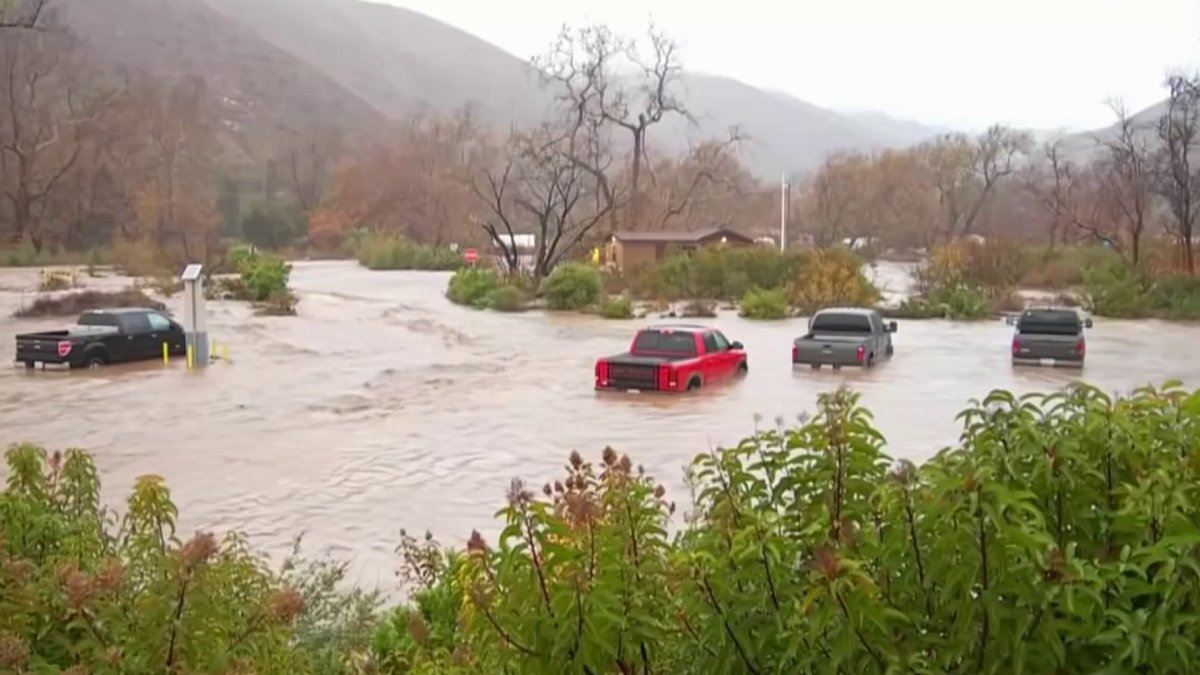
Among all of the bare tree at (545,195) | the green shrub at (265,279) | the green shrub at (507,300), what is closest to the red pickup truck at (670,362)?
the green shrub at (507,300)

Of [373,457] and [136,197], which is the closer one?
[373,457]

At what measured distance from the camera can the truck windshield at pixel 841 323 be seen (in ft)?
78.7

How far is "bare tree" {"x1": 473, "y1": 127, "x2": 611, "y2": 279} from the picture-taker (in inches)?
1881

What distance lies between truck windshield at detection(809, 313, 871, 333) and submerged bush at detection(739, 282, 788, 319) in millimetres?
12836

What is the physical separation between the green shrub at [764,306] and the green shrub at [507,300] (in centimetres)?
869

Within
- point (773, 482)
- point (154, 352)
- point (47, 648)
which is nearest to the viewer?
point (47, 648)

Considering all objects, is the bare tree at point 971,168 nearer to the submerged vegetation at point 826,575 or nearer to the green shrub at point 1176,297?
the green shrub at point 1176,297

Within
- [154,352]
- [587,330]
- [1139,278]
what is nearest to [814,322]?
[587,330]

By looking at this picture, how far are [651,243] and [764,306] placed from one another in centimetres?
1540

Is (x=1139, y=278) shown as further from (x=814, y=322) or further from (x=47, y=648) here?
(x=47, y=648)

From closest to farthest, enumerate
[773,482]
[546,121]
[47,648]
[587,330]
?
[47,648] → [773,482] → [587,330] → [546,121]

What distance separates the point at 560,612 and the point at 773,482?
774 mm

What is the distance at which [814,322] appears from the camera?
24.5m

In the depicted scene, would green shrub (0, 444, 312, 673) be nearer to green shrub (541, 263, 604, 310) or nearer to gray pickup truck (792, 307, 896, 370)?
gray pickup truck (792, 307, 896, 370)
